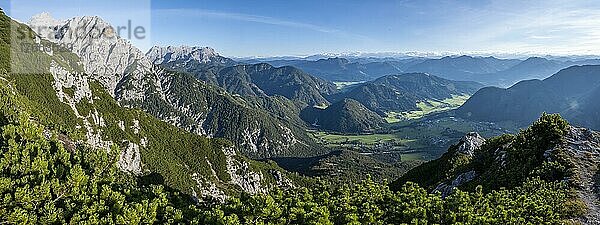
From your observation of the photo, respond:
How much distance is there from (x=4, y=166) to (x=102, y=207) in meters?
16.8

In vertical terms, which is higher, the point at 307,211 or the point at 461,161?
the point at 307,211

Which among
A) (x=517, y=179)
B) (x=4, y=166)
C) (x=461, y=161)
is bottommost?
(x=461, y=161)

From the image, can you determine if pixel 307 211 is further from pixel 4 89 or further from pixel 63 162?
pixel 4 89

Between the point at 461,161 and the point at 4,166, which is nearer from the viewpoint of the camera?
the point at 4,166

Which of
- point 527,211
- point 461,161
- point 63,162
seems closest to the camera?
point 527,211

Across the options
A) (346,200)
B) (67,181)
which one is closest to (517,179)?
(346,200)

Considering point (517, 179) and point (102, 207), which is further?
point (517, 179)

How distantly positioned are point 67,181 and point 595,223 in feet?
243

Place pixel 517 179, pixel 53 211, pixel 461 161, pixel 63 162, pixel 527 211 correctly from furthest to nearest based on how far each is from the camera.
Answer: pixel 461 161 < pixel 517 179 < pixel 63 162 < pixel 527 211 < pixel 53 211

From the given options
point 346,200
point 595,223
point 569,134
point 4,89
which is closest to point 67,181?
point 346,200

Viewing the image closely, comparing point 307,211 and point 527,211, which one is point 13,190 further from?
point 527,211

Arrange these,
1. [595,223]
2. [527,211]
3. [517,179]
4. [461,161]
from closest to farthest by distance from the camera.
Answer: [527,211] < [595,223] < [517,179] < [461,161]

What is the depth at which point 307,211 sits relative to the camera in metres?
53.0

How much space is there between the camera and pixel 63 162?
63.1 meters
